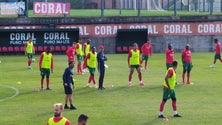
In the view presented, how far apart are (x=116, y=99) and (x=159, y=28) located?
26.8 metres

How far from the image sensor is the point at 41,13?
53500 mm

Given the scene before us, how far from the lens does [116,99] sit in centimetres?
2661

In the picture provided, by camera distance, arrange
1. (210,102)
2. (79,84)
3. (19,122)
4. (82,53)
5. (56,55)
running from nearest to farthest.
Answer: (19,122) < (210,102) < (79,84) < (82,53) < (56,55)

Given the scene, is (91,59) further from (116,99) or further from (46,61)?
(116,99)

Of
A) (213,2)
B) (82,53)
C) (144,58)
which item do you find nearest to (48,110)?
(82,53)

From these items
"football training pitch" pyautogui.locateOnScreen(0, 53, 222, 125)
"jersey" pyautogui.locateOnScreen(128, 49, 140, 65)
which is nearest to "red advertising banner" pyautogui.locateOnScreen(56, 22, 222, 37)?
"football training pitch" pyautogui.locateOnScreen(0, 53, 222, 125)

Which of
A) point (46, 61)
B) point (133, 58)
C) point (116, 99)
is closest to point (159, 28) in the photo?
point (133, 58)

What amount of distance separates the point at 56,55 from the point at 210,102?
26235 mm

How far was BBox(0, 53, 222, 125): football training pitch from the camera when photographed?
22031 millimetres

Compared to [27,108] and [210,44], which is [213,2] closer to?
[210,44]

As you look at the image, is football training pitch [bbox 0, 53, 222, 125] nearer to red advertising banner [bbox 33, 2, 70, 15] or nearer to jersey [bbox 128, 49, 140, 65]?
jersey [bbox 128, 49, 140, 65]

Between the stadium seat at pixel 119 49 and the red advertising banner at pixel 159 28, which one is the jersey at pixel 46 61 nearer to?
the red advertising banner at pixel 159 28

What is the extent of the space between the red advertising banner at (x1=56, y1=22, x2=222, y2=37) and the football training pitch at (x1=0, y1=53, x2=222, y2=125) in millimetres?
12579

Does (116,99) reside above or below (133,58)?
below
